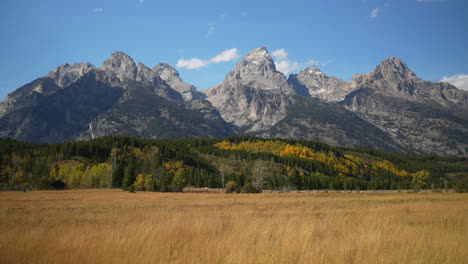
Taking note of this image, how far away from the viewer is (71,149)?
6427 inches

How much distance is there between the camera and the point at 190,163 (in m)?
188

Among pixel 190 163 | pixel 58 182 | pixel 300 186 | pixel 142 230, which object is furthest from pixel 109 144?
pixel 142 230

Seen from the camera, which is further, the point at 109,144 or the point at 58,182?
the point at 109,144

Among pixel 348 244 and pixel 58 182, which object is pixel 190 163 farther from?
pixel 348 244

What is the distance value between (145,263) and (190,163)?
185269 mm

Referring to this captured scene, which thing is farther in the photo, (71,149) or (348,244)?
(71,149)

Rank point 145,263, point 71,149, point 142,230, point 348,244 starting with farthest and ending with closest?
point 71,149 → point 142,230 → point 348,244 → point 145,263

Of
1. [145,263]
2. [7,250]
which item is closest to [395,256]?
[145,263]

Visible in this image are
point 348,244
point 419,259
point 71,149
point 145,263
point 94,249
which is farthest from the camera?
point 71,149

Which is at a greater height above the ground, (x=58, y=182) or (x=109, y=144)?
(x=109, y=144)

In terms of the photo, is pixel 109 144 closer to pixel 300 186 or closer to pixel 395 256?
pixel 300 186

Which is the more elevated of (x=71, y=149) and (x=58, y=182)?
(x=71, y=149)

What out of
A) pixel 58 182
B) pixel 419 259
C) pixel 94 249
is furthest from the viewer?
pixel 58 182

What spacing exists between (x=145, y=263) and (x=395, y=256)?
18.6 feet
